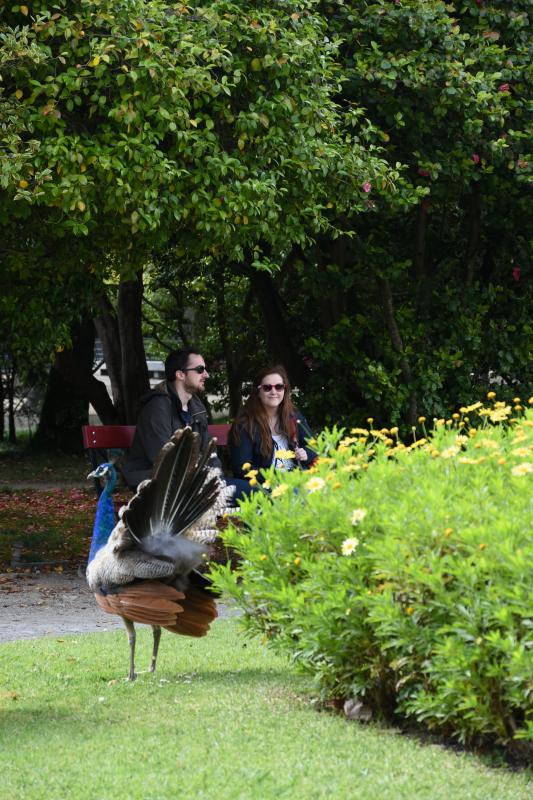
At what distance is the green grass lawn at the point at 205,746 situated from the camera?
447 centimetres

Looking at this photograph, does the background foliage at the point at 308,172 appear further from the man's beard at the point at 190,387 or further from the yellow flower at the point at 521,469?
the yellow flower at the point at 521,469

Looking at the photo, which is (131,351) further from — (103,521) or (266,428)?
(103,521)

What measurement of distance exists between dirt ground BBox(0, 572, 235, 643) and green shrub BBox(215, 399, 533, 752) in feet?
9.26

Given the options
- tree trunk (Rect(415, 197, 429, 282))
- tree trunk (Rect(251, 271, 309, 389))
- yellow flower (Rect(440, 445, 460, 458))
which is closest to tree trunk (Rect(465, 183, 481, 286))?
tree trunk (Rect(415, 197, 429, 282))

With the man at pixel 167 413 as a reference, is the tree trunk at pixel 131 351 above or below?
above

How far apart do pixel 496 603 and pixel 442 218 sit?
1080cm

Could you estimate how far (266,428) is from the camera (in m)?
9.49

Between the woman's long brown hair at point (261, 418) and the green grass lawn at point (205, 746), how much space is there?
2825mm

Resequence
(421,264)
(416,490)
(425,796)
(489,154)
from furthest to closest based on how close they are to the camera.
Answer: (421,264), (489,154), (416,490), (425,796)

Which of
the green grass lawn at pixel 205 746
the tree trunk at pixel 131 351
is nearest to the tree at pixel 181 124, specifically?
the green grass lawn at pixel 205 746

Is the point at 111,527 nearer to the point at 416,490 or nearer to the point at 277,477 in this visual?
the point at 277,477

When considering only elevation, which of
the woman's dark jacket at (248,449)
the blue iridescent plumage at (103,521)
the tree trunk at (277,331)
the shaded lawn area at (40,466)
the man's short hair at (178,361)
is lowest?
the shaded lawn area at (40,466)

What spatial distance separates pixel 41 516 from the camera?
1645 cm

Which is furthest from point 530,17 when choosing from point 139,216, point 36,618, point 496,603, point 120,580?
point 496,603
